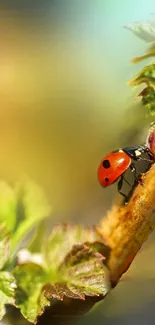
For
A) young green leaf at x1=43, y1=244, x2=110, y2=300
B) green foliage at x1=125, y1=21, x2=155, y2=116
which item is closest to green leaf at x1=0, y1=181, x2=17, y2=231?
young green leaf at x1=43, y1=244, x2=110, y2=300

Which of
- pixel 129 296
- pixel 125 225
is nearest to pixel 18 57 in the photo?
pixel 125 225

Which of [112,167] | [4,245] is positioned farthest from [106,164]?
[4,245]

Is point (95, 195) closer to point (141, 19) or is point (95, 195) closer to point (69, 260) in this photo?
point (69, 260)

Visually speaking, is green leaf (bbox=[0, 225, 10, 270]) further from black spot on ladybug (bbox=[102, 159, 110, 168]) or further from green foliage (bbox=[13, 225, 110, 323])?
black spot on ladybug (bbox=[102, 159, 110, 168])

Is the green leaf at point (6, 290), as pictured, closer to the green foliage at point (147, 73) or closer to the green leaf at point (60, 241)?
the green leaf at point (60, 241)

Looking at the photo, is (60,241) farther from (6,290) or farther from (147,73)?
(147,73)

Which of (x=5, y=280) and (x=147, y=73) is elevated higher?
(x=147, y=73)

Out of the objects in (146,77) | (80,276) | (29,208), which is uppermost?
(146,77)
